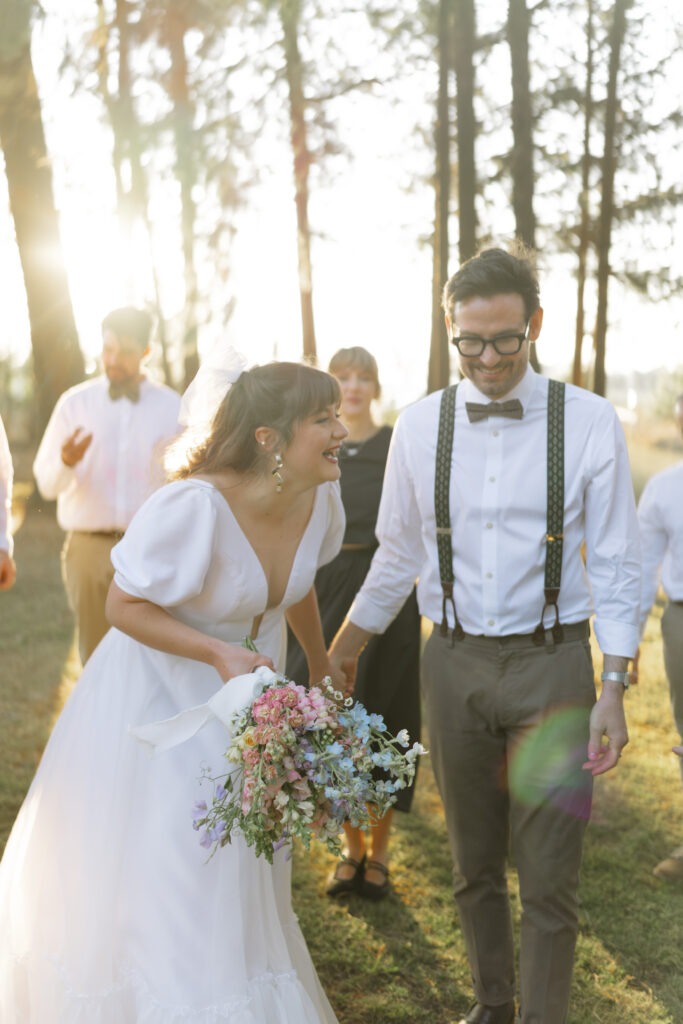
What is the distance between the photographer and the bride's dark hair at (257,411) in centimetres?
309

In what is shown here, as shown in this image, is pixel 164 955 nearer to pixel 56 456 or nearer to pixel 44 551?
pixel 56 456

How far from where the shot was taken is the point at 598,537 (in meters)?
3.29

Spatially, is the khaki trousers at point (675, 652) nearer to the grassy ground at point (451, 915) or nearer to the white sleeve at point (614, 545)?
the grassy ground at point (451, 915)

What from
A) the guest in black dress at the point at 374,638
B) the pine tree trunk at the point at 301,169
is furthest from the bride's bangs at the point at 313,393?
the pine tree trunk at the point at 301,169

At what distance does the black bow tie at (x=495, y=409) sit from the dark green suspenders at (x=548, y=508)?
84 mm

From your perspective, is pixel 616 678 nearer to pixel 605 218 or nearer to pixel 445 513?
pixel 445 513

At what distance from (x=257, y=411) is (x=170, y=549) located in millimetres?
465

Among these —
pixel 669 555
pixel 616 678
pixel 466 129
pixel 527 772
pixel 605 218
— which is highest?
pixel 466 129

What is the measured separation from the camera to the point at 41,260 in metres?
14.0

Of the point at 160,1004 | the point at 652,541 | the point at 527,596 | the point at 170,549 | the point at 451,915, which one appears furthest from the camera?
the point at 652,541

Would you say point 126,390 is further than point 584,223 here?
No

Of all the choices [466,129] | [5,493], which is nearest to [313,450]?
[5,493]

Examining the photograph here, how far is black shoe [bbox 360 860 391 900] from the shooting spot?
4.82 m

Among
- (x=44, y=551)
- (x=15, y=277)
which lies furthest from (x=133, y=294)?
(x=44, y=551)
